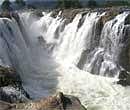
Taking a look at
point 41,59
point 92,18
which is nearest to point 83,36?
point 92,18

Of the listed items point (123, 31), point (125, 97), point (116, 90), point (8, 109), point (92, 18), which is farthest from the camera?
point (92, 18)

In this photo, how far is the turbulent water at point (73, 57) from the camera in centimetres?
1709

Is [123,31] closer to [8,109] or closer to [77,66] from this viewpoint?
[77,66]

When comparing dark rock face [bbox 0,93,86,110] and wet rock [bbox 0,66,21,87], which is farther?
wet rock [bbox 0,66,21,87]

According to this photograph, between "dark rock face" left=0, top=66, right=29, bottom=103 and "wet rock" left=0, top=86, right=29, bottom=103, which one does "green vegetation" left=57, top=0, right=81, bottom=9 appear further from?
"wet rock" left=0, top=86, right=29, bottom=103

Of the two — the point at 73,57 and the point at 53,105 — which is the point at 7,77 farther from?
the point at 73,57

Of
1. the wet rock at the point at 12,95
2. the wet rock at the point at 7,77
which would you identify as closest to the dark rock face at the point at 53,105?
the wet rock at the point at 12,95

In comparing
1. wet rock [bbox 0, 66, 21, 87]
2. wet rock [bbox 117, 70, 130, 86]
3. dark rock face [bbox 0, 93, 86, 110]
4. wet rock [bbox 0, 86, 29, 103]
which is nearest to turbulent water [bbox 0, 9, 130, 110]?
wet rock [bbox 117, 70, 130, 86]

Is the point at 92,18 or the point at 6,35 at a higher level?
the point at 92,18

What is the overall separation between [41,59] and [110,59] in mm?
5374

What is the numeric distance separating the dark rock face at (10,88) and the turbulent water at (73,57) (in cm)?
132

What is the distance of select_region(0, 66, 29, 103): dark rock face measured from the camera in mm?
13086

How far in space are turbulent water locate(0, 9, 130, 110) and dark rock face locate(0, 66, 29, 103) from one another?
1.32m

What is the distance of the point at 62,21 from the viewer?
27141 millimetres
